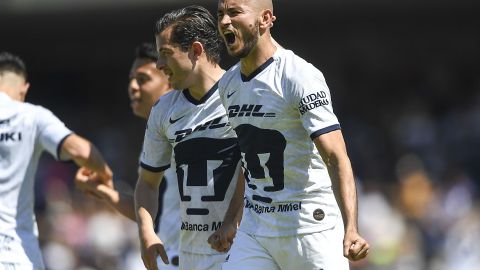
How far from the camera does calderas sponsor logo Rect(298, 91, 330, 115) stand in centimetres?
611

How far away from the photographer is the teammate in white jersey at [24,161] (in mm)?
7812

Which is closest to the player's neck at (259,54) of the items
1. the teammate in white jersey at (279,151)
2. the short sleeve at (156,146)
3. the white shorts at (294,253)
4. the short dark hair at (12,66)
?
the teammate in white jersey at (279,151)

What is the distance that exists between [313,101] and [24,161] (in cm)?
271

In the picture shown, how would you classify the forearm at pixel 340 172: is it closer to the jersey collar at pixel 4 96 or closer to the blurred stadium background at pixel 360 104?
the jersey collar at pixel 4 96

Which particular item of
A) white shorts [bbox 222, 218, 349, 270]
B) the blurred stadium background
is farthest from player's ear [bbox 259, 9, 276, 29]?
the blurred stadium background

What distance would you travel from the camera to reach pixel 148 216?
7160 millimetres

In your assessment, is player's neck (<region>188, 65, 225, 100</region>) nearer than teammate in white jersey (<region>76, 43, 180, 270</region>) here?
Yes

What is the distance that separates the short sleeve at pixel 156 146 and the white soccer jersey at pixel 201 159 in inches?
0.9

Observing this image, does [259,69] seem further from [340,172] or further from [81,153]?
[81,153]

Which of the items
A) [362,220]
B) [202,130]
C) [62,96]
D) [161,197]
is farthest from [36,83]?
[202,130]

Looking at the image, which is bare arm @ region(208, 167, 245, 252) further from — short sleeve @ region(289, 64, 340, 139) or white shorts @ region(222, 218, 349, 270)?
short sleeve @ region(289, 64, 340, 139)

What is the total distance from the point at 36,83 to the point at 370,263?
12177 millimetres

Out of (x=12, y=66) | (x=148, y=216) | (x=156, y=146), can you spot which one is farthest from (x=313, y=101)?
(x=12, y=66)

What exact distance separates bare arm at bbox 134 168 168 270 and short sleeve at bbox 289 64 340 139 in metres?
1.43
